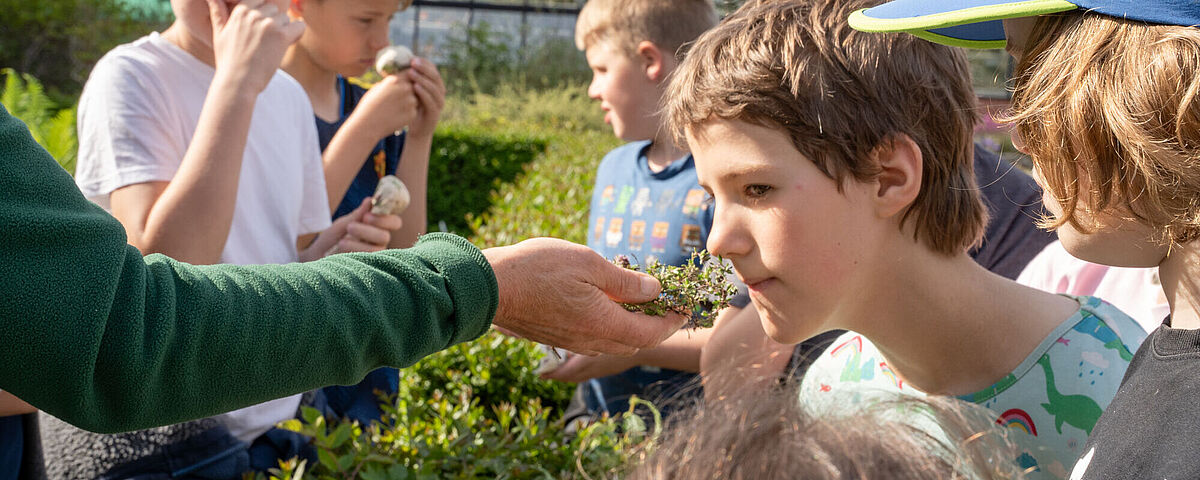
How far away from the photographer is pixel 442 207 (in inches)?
482

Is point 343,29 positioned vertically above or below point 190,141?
above

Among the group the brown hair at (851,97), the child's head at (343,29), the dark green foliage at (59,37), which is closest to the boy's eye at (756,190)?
the brown hair at (851,97)

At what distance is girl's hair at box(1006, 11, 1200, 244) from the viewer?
1.26m

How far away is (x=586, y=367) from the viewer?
3.07 meters

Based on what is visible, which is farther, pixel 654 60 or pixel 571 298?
pixel 654 60

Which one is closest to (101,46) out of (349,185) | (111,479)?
(349,185)

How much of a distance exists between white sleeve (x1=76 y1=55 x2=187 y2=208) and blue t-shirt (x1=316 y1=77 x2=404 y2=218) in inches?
41.5

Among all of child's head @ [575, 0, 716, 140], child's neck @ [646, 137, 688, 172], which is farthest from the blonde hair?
child's neck @ [646, 137, 688, 172]

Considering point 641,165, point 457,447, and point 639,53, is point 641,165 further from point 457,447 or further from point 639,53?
point 457,447

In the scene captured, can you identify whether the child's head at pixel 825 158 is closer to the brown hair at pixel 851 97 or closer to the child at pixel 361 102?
the brown hair at pixel 851 97

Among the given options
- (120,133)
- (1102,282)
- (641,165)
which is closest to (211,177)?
(120,133)

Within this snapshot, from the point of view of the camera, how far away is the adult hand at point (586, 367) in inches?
120

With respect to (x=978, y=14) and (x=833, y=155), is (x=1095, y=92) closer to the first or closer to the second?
(x=978, y=14)

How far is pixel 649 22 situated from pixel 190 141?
1763mm
